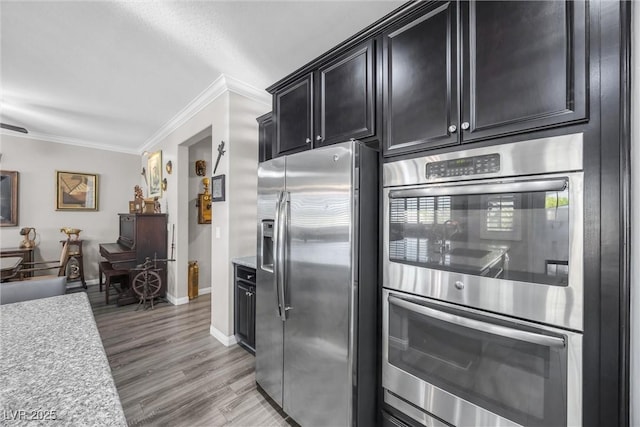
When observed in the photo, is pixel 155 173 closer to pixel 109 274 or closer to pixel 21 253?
pixel 109 274

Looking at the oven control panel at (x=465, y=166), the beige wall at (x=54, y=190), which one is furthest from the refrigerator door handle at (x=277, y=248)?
the beige wall at (x=54, y=190)

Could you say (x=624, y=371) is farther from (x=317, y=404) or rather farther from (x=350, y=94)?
(x=350, y=94)

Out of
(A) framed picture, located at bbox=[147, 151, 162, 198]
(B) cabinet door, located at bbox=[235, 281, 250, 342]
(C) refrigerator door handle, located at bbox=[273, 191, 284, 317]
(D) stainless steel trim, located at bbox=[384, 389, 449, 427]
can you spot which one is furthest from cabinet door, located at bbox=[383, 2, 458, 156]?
(A) framed picture, located at bbox=[147, 151, 162, 198]

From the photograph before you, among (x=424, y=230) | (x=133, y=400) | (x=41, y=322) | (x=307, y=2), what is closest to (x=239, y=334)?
(x=133, y=400)

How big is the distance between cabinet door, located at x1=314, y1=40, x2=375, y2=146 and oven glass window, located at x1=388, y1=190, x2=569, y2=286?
546 mm

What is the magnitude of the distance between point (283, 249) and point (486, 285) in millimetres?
1113

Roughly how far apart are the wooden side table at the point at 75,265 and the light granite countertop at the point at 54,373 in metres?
4.50

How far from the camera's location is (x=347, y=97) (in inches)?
66.6

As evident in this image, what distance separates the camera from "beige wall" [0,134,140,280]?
14.5 ft

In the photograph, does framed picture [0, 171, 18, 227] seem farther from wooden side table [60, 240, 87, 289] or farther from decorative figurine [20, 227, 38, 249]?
wooden side table [60, 240, 87, 289]

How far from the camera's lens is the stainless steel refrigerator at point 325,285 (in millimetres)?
1403

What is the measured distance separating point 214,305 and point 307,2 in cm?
298

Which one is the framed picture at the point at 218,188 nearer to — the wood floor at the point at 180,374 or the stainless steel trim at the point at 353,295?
the wood floor at the point at 180,374

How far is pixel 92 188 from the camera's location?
5.03 meters
